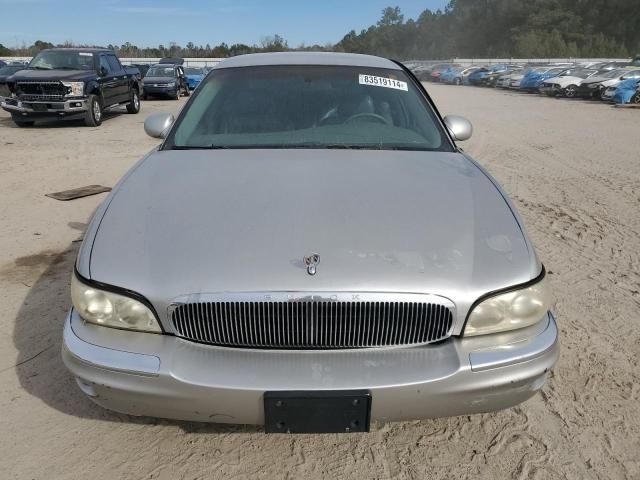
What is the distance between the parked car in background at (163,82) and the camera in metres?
21.0

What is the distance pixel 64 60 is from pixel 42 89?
→ 1.69 meters

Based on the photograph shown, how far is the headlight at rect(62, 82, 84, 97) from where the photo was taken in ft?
38.6

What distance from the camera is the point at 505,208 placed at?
7.77ft

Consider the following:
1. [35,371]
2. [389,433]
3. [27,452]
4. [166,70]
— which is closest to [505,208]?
[389,433]

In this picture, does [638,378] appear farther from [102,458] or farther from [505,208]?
[102,458]

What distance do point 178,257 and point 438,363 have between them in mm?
1042

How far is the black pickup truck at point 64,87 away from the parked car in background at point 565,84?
1986 centimetres

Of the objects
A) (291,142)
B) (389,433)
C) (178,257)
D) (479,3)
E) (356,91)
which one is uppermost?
(479,3)

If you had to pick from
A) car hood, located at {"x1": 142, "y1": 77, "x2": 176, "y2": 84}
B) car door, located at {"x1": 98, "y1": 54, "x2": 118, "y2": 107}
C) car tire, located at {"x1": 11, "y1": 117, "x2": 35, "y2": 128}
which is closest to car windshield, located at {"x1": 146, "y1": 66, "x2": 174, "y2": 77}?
car hood, located at {"x1": 142, "y1": 77, "x2": 176, "y2": 84}

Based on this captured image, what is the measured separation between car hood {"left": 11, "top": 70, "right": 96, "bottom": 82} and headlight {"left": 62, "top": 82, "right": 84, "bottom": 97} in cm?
13

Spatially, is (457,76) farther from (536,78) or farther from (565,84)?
(565,84)

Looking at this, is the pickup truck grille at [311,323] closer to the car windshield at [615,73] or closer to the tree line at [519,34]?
the car windshield at [615,73]

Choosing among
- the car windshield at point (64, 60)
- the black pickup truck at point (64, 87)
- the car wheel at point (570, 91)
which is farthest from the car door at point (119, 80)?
the car wheel at point (570, 91)

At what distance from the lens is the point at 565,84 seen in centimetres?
2419
